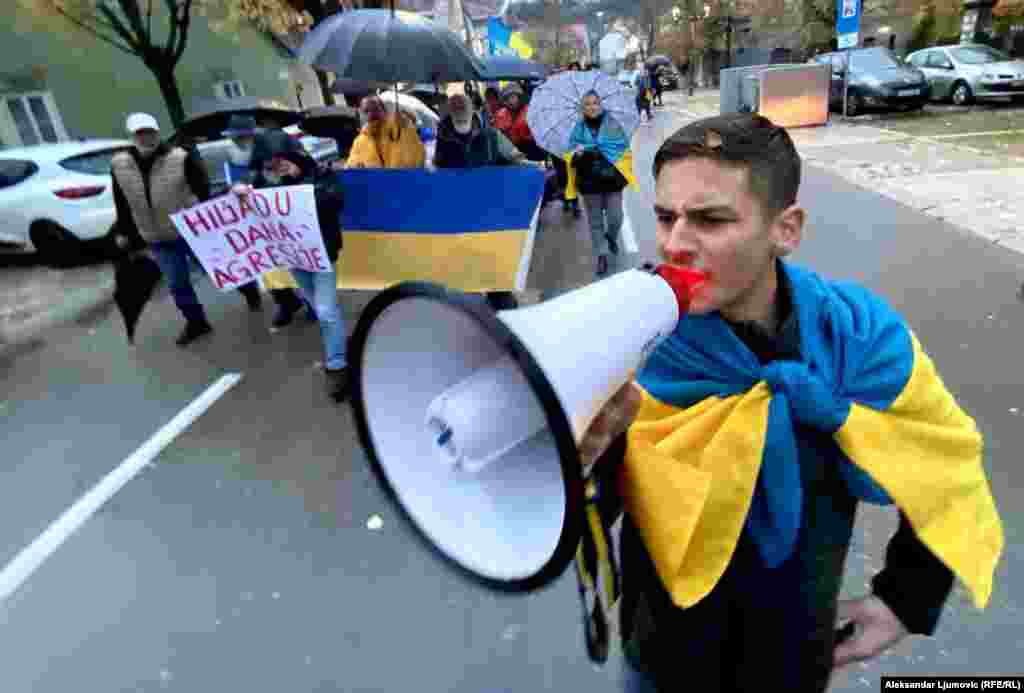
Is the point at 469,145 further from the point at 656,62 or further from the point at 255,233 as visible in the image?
the point at 656,62

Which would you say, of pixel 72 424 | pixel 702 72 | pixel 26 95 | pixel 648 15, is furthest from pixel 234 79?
pixel 648 15

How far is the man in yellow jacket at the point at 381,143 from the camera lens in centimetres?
535

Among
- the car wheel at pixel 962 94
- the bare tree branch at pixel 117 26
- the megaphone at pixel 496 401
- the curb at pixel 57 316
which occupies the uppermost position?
the bare tree branch at pixel 117 26

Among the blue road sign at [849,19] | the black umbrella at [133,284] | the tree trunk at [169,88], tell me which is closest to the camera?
the black umbrella at [133,284]

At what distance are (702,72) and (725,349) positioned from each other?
A: 49.1m

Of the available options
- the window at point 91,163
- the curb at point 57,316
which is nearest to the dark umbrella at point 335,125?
the window at point 91,163

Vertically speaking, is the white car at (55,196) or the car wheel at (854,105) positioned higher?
the white car at (55,196)

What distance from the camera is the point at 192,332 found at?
551 cm

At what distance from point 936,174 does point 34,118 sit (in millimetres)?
17056

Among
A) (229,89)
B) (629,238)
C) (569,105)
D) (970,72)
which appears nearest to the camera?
(569,105)

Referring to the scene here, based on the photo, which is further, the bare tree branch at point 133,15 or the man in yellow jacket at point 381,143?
the bare tree branch at point 133,15

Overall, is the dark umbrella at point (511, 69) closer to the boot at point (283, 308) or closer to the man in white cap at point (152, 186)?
the boot at point (283, 308)

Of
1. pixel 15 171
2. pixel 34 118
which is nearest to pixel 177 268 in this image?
pixel 15 171

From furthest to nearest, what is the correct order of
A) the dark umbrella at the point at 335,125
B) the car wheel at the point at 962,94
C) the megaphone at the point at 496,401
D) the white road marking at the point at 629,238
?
the car wheel at the point at 962,94 → the dark umbrella at the point at 335,125 → the white road marking at the point at 629,238 → the megaphone at the point at 496,401
